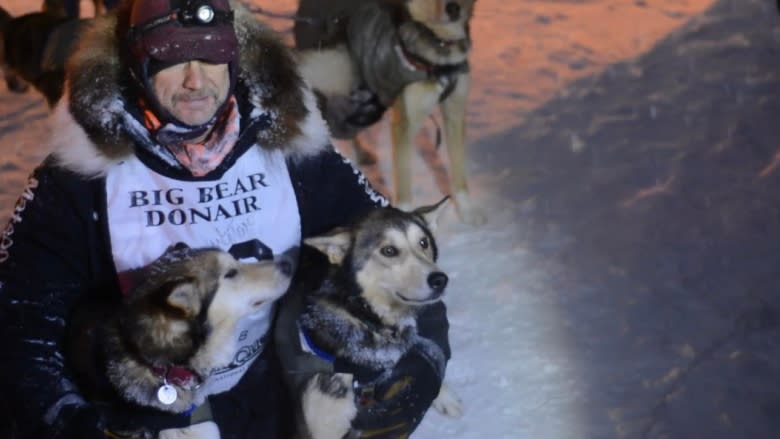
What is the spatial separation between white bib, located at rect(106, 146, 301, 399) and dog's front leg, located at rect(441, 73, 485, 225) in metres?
1.75

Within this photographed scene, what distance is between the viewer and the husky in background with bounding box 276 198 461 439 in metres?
2.09

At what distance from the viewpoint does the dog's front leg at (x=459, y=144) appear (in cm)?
383

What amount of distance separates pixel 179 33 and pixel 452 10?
1.92 meters

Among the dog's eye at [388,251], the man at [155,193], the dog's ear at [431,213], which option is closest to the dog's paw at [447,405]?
the man at [155,193]

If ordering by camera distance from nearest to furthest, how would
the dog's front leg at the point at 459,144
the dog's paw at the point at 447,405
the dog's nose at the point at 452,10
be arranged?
1. the dog's paw at the point at 447,405
2. the dog's nose at the point at 452,10
3. the dog's front leg at the point at 459,144

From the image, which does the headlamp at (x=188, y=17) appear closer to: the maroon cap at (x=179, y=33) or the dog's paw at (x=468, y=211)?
the maroon cap at (x=179, y=33)

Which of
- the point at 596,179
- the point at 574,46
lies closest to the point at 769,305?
the point at 596,179

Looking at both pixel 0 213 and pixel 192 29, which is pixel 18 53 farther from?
pixel 192 29

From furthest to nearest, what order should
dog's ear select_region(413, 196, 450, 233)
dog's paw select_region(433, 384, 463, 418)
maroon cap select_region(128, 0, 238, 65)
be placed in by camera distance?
dog's paw select_region(433, 384, 463, 418) < dog's ear select_region(413, 196, 450, 233) < maroon cap select_region(128, 0, 238, 65)

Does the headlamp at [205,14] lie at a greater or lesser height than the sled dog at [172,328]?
greater

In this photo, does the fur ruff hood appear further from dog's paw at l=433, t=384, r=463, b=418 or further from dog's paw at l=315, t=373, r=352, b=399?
dog's paw at l=433, t=384, r=463, b=418

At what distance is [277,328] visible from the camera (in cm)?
222

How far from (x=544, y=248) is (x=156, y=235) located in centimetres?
206

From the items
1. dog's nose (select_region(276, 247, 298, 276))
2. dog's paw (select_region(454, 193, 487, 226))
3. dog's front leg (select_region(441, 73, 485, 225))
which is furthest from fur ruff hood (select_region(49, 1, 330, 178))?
dog's paw (select_region(454, 193, 487, 226))
